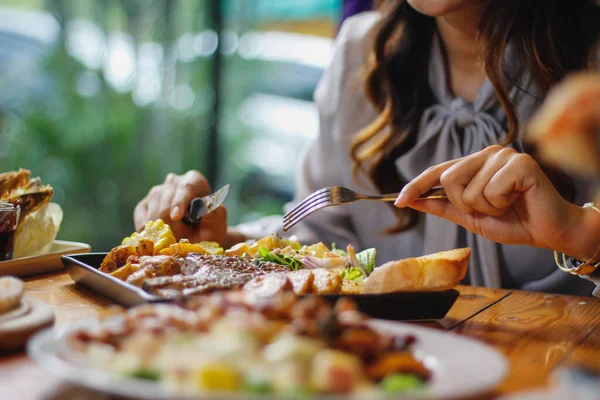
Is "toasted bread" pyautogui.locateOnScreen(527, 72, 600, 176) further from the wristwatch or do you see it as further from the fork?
the wristwatch

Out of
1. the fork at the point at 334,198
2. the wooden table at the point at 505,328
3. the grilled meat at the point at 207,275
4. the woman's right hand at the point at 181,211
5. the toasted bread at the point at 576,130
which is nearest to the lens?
the toasted bread at the point at 576,130

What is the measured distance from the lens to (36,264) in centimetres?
159

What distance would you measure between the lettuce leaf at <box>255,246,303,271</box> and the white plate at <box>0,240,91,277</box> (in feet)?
1.73

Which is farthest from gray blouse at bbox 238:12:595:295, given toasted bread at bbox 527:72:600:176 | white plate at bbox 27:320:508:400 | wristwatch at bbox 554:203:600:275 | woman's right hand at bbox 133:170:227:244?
toasted bread at bbox 527:72:600:176

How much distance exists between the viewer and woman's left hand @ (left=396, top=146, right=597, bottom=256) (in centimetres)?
137

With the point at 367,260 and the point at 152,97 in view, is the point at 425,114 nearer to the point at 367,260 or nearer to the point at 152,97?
the point at 367,260

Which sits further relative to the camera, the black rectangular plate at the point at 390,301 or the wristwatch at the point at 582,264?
the wristwatch at the point at 582,264

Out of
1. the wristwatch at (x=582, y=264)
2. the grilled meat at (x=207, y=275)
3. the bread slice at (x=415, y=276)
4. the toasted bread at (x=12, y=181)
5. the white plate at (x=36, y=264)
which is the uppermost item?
the toasted bread at (x=12, y=181)

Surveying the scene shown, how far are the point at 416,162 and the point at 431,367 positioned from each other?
1.64m

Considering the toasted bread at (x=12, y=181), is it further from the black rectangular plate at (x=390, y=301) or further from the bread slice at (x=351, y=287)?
the bread slice at (x=351, y=287)

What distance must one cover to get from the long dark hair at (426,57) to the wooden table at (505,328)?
841 mm

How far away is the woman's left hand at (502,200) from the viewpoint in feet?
4.50

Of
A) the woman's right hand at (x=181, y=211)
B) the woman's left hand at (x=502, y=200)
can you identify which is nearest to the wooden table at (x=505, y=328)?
the woman's left hand at (x=502, y=200)

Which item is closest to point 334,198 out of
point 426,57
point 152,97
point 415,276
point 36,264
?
point 415,276
